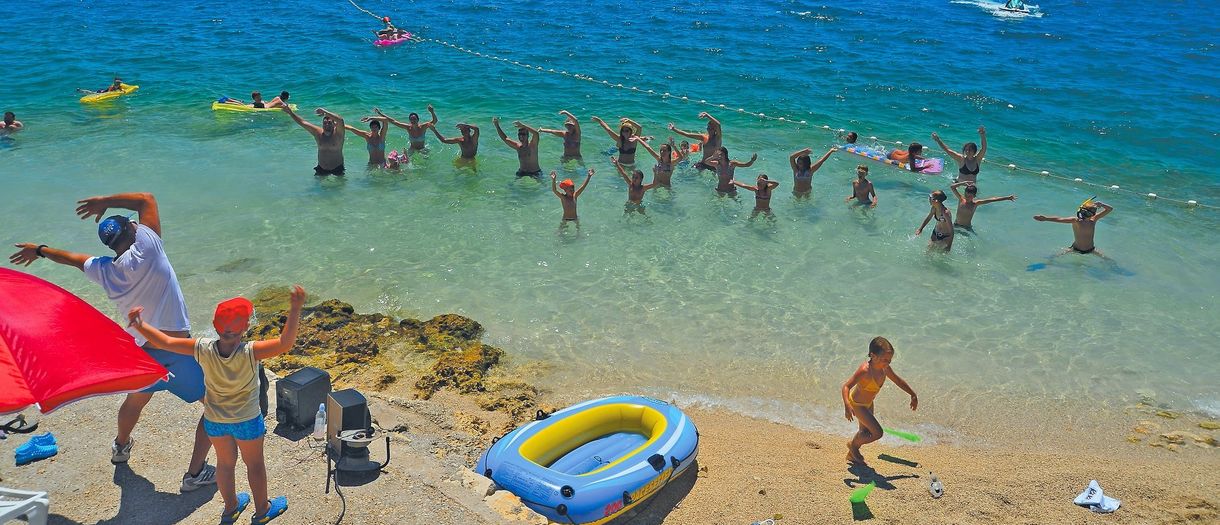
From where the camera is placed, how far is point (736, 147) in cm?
1912

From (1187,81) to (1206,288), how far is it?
675 inches

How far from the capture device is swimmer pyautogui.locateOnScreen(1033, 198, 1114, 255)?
12953 millimetres

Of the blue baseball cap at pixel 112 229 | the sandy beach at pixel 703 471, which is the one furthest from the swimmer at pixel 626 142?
the blue baseball cap at pixel 112 229

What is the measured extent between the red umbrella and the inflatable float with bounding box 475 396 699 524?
2.86 meters

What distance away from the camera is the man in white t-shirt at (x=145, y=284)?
5965mm

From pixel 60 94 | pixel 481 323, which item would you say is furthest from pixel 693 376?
pixel 60 94

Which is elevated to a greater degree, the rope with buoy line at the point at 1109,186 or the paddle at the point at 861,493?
the rope with buoy line at the point at 1109,186

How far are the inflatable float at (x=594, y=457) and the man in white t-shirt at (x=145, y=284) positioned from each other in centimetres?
232

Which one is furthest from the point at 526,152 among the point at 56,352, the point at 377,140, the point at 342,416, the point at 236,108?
the point at 56,352

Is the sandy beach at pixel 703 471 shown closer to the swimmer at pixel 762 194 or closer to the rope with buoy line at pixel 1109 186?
the swimmer at pixel 762 194

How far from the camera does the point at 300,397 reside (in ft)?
23.3

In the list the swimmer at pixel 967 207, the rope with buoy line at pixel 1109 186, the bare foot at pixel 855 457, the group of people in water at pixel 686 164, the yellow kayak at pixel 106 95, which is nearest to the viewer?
the bare foot at pixel 855 457

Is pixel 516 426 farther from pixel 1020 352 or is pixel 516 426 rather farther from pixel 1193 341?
pixel 1193 341

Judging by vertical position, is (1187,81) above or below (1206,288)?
above
